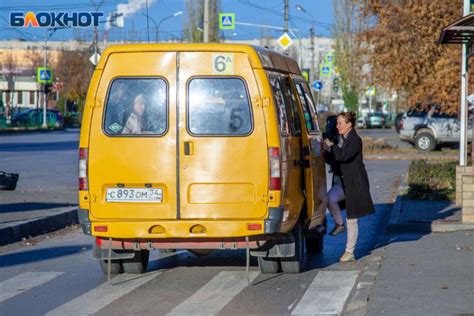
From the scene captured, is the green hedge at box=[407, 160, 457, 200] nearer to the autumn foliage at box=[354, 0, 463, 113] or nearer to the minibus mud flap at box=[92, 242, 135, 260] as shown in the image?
the autumn foliage at box=[354, 0, 463, 113]

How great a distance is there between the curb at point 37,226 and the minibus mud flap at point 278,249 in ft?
15.6

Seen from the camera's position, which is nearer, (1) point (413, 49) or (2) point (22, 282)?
(2) point (22, 282)

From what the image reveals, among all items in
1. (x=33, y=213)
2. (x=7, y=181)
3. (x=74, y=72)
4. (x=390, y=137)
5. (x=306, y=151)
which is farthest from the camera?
(x=74, y=72)

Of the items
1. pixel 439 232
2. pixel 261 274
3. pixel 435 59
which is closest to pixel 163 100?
pixel 261 274

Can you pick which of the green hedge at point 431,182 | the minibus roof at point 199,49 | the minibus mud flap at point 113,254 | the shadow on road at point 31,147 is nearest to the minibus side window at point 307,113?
the minibus roof at point 199,49

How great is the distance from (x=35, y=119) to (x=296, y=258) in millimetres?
62677

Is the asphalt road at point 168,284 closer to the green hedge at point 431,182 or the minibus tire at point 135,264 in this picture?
the minibus tire at point 135,264

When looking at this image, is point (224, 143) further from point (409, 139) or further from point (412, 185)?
point (409, 139)

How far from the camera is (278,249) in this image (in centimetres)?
1069

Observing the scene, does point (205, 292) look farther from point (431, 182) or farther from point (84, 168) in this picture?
point (431, 182)

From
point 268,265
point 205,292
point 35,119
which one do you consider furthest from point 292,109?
point 35,119

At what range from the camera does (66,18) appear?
35.7 m

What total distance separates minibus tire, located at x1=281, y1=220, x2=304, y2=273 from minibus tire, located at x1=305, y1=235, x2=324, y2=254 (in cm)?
187

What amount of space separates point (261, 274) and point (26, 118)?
61.6m
